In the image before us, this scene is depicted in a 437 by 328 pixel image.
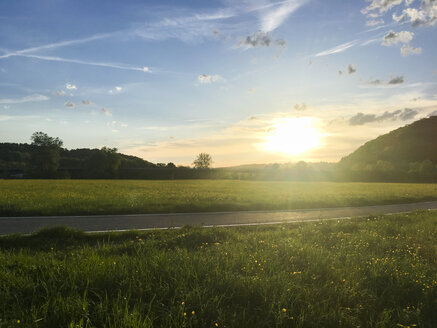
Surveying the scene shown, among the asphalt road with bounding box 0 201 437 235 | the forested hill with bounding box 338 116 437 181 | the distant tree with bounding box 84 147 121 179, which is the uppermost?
the forested hill with bounding box 338 116 437 181

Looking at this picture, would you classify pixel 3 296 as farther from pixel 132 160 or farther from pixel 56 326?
pixel 132 160

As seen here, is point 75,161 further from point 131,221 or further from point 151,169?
point 131,221

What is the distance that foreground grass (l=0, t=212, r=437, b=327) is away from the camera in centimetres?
362

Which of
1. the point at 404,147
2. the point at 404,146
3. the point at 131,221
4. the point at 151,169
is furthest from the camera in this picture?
the point at 404,146

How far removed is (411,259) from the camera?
257 inches

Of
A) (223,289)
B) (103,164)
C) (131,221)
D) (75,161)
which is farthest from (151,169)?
(223,289)

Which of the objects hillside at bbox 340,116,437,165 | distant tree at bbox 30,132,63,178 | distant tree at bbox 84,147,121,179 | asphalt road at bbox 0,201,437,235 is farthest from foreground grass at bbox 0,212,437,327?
hillside at bbox 340,116,437,165

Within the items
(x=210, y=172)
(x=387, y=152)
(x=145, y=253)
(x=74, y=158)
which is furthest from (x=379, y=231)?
(x=387, y=152)

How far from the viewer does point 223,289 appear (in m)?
4.33

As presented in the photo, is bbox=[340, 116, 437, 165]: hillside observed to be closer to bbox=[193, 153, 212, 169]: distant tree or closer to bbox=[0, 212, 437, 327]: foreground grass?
bbox=[193, 153, 212, 169]: distant tree

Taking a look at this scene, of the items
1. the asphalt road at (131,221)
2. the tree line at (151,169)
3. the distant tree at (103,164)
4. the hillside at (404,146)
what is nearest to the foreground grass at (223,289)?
the asphalt road at (131,221)

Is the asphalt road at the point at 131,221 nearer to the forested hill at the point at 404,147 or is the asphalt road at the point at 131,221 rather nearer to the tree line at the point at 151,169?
the tree line at the point at 151,169

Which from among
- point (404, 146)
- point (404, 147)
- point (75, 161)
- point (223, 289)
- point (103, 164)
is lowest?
point (223, 289)

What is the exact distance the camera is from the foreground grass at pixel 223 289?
11.9 feet
